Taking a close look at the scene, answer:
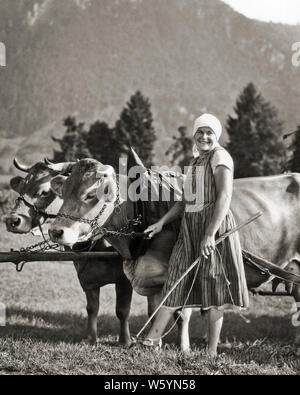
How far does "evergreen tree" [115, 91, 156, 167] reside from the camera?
57.8 m

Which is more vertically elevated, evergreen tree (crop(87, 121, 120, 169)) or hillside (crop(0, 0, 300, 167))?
hillside (crop(0, 0, 300, 167))

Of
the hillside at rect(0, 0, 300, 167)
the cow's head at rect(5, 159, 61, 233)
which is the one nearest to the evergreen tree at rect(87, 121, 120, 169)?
the cow's head at rect(5, 159, 61, 233)

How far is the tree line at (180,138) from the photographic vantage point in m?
50.6

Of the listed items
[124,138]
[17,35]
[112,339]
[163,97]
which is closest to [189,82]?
[163,97]

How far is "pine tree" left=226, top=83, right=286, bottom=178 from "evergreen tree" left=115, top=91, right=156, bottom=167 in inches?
357

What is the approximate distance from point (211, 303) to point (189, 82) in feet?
463

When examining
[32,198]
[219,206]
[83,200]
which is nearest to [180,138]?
[32,198]

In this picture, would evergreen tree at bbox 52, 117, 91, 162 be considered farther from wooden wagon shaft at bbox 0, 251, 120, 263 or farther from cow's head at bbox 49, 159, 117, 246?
cow's head at bbox 49, 159, 117, 246

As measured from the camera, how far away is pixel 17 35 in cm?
11662

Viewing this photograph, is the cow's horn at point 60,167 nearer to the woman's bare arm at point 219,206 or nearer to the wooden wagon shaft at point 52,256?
the wooden wagon shaft at point 52,256

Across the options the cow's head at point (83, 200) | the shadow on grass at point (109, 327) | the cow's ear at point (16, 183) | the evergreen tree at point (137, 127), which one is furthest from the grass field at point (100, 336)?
the evergreen tree at point (137, 127)

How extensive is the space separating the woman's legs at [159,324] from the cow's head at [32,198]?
260 cm
